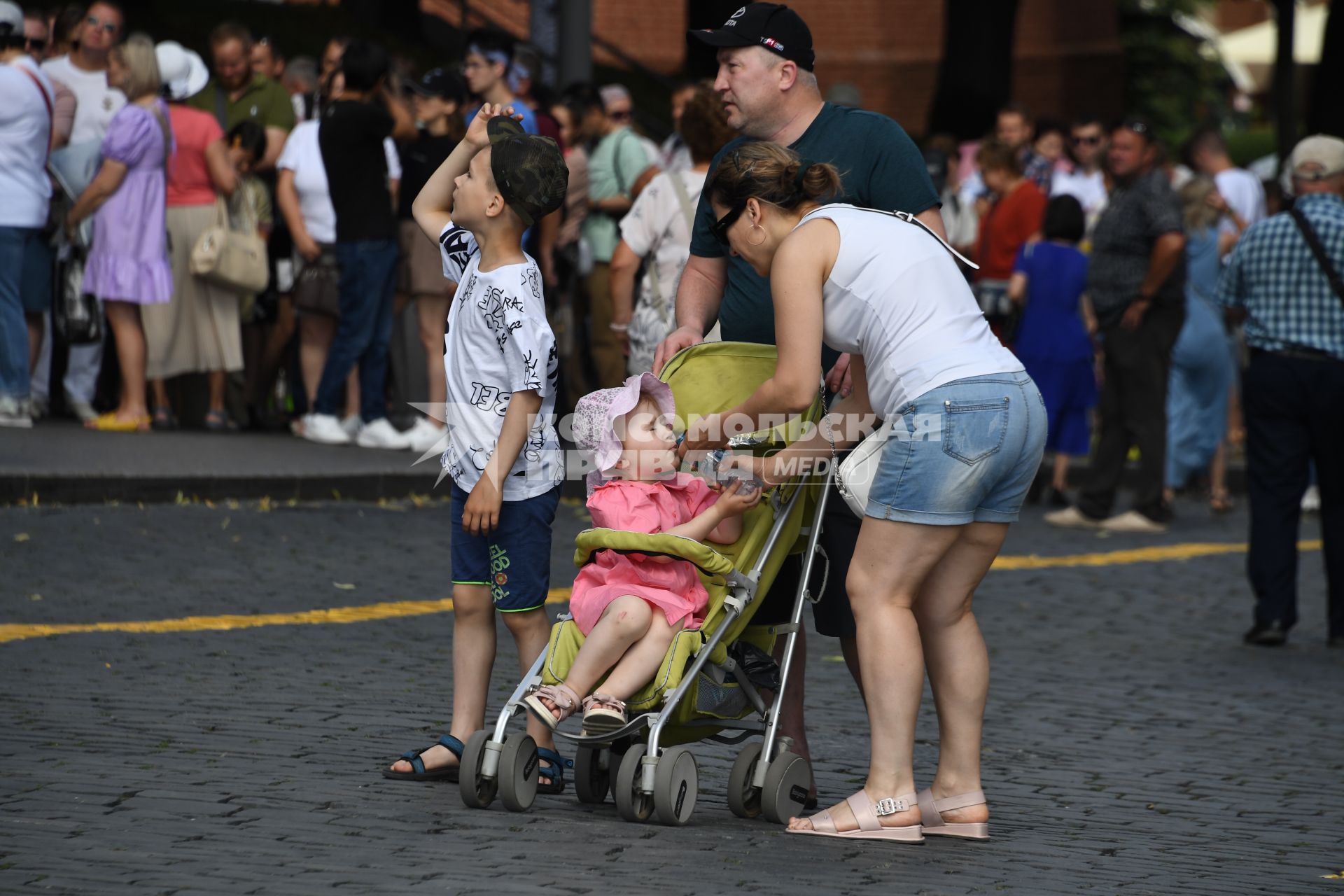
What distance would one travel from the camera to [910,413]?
5035mm

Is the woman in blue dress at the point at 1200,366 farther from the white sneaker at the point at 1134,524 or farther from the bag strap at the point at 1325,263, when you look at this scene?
the bag strap at the point at 1325,263

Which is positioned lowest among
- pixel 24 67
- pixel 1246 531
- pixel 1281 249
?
pixel 1246 531

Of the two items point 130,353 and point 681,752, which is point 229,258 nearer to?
point 130,353

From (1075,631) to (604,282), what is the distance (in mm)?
5547

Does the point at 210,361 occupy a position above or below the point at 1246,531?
above

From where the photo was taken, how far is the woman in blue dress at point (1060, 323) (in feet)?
40.2

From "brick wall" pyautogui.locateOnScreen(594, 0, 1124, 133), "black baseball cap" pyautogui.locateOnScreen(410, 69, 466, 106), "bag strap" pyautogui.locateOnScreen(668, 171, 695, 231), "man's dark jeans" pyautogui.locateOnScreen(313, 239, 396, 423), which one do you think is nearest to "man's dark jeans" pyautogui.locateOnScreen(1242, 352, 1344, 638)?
"bag strap" pyautogui.locateOnScreen(668, 171, 695, 231)

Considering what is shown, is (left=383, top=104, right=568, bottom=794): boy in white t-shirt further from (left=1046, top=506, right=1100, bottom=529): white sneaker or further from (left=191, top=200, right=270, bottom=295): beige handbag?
(left=1046, top=506, right=1100, bottom=529): white sneaker

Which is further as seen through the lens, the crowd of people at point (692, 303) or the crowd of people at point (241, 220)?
the crowd of people at point (241, 220)

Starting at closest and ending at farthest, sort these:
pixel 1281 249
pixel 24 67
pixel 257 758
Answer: pixel 257 758
pixel 1281 249
pixel 24 67

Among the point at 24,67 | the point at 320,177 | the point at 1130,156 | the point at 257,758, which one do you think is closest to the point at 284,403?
the point at 320,177

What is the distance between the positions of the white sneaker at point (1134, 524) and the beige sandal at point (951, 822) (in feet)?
23.0

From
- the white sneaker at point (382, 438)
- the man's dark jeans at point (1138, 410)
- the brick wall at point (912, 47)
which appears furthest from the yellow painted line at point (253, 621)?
the brick wall at point (912, 47)

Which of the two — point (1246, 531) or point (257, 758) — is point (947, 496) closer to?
point (257, 758)
